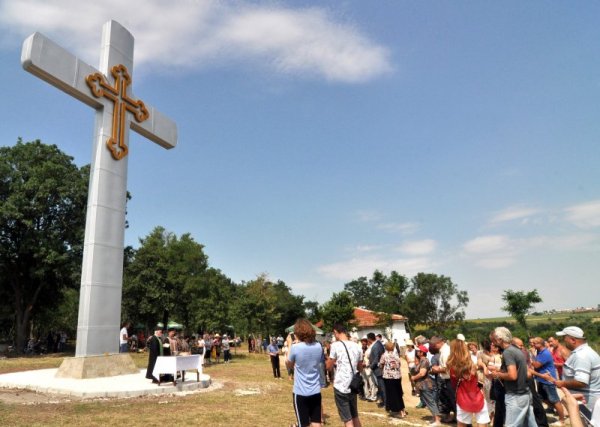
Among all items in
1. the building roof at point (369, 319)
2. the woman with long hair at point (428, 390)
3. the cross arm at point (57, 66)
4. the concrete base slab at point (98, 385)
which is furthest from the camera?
the building roof at point (369, 319)

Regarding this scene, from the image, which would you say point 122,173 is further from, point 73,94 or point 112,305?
point 112,305

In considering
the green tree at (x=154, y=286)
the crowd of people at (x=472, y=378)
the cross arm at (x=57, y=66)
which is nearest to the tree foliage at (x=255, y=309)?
the green tree at (x=154, y=286)

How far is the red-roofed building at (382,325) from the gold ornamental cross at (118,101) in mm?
35658

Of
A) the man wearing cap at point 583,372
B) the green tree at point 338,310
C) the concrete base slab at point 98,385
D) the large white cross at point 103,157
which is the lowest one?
the concrete base slab at point 98,385

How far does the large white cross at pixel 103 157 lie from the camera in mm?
11883

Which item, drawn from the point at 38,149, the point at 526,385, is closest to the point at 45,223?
the point at 38,149

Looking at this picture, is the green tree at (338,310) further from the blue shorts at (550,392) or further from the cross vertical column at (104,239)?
the blue shorts at (550,392)

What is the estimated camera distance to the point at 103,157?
13.1 metres

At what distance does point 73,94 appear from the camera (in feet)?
41.5

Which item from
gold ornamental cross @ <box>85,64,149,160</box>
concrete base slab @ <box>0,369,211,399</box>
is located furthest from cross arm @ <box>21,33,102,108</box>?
concrete base slab @ <box>0,369,211,399</box>

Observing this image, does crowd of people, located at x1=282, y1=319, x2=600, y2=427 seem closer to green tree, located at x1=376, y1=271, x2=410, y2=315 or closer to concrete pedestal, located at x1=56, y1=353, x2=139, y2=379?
concrete pedestal, located at x1=56, y1=353, x2=139, y2=379

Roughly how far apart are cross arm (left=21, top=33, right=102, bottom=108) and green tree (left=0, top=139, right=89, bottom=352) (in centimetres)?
1438

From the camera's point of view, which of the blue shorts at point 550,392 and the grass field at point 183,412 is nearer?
the grass field at point 183,412

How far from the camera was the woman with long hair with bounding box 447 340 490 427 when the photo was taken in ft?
17.8
